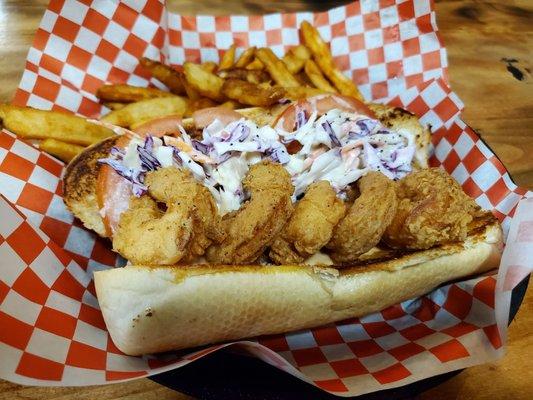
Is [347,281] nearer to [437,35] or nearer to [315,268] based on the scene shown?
[315,268]

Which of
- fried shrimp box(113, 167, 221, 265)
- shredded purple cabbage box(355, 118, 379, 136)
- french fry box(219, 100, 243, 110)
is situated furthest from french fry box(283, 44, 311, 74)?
fried shrimp box(113, 167, 221, 265)

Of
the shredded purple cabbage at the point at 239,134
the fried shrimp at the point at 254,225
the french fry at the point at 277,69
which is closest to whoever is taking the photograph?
the fried shrimp at the point at 254,225

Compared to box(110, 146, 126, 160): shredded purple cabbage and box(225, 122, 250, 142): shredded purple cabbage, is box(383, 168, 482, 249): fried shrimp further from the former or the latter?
box(110, 146, 126, 160): shredded purple cabbage

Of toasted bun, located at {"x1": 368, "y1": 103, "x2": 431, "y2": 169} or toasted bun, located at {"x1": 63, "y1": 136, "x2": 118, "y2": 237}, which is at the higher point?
toasted bun, located at {"x1": 368, "y1": 103, "x2": 431, "y2": 169}

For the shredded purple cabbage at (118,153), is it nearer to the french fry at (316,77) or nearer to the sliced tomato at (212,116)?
the sliced tomato at (212,116)

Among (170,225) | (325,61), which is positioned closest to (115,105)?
(325,61)

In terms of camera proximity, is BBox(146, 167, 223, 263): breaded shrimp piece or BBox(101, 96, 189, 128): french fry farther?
BBox(101, 96, 189, 128): french fry

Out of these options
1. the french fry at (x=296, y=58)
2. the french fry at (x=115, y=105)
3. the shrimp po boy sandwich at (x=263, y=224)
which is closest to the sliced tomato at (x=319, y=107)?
the shrimp po boy sandwich at (x=263, y=224)
